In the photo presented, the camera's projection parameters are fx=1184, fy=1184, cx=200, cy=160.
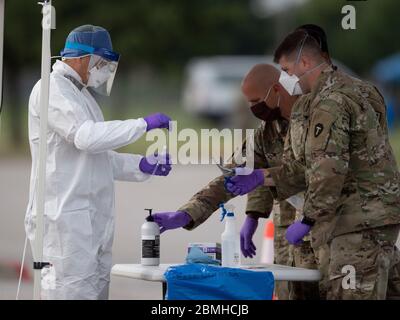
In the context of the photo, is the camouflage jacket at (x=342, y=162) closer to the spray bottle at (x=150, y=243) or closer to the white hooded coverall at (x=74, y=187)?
the spray bottle at (x=150, y=243)

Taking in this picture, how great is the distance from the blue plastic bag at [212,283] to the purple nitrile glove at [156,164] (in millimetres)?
831

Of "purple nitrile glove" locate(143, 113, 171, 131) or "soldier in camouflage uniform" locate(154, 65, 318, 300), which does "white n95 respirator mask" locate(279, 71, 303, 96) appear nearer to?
"soldier in camouflage uniform" locate(154, 65, 318, 300)

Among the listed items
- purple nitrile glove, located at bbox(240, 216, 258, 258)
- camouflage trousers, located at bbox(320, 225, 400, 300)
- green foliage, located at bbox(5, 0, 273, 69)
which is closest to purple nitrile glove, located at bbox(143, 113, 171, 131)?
camouflage trousers, located at bbox(320, 225, 400, 300)

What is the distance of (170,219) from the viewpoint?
22.1 feet

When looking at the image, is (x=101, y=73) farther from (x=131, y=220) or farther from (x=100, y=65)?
A: (x=131, y=220)

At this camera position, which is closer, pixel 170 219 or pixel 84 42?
pixel 84 42

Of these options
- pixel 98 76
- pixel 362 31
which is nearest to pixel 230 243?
pixel 98 76

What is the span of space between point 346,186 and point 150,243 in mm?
1123

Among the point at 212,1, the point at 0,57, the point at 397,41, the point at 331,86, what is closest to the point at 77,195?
the point at 0,57

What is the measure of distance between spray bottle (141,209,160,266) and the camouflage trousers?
37.7 inches

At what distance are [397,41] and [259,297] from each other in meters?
48.1

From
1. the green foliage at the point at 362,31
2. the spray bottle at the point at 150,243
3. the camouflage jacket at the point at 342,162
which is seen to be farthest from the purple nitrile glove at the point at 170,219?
the green foliage at the point at 362,31

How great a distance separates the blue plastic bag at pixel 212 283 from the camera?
19.1 feet

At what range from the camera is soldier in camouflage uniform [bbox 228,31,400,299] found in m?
5.95
